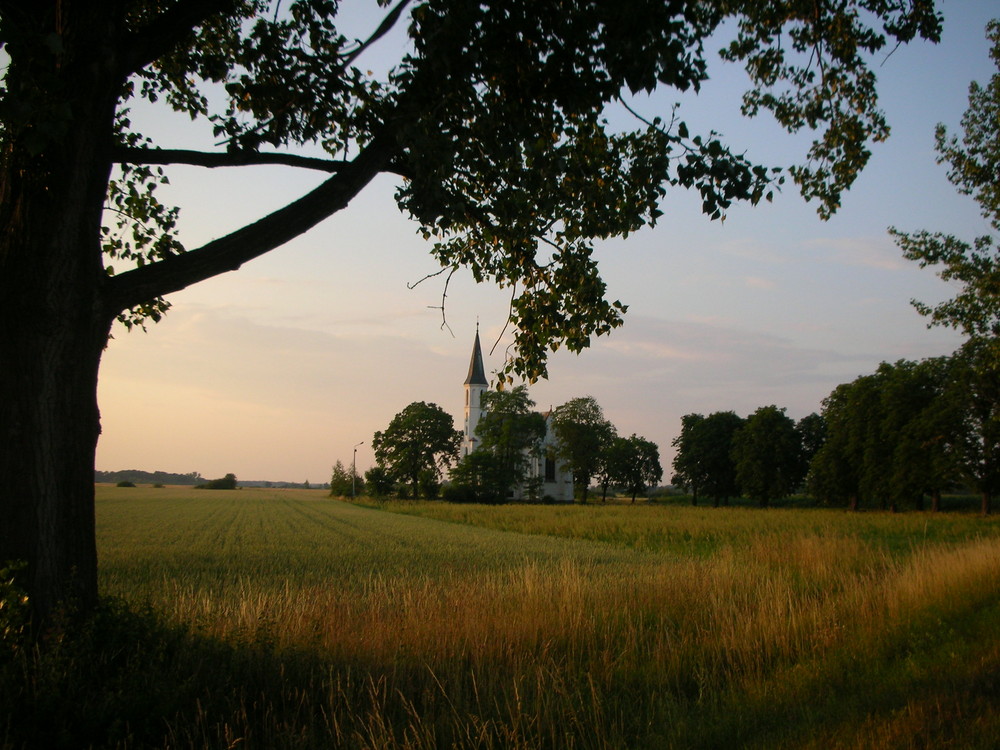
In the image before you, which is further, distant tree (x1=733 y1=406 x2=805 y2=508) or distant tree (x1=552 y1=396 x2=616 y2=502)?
distant tree (x1=552 y1=396 x2=616 y2=502)

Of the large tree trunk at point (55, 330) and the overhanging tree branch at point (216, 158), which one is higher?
the overhanging tree branch at point (216, 158)

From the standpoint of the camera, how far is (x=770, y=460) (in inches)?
2827

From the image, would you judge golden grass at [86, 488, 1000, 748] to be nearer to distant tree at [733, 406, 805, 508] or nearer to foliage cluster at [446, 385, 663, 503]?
distant tree at [733, 406, 805, 508]

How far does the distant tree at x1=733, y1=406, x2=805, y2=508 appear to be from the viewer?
7138cm

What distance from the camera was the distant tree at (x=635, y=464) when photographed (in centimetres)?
9256

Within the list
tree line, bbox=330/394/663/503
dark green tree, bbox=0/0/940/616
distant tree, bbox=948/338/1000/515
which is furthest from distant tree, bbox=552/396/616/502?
dark green tree, bbox=0/0/940/616

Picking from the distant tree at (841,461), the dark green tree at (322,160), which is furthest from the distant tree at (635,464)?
the dark green tree at (322,160)

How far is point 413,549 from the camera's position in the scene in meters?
20.7

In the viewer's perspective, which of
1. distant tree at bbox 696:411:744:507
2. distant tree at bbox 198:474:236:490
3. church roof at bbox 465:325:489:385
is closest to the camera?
distant tree at bbox 696:411:744:507

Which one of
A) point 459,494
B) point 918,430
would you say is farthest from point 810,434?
point 459,494

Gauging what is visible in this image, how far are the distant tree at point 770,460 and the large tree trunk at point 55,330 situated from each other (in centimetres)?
7208

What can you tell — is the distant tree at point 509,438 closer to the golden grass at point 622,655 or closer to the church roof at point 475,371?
the church roof at point 475,371

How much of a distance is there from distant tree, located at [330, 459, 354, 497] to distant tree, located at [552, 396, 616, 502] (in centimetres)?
2888

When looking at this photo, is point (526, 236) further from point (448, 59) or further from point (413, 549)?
point (413, 549)
